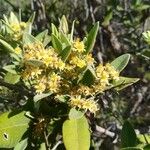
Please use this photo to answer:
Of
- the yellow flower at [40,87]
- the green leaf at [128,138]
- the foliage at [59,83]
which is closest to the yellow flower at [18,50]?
the foliage at [59,83]

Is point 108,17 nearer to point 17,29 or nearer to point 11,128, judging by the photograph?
point 17,29

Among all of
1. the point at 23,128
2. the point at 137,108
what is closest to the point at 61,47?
the point at 23,128

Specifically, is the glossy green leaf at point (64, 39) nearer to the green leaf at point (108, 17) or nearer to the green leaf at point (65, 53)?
the green leaf at point (65, 53)

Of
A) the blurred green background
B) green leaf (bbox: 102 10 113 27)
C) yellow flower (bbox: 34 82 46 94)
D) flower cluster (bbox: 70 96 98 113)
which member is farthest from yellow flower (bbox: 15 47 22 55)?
green leaf (bbox: 102 10 113 27)

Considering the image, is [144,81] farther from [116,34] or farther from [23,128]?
[23,128]

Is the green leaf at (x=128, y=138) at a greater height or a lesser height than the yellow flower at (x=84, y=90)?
lesser

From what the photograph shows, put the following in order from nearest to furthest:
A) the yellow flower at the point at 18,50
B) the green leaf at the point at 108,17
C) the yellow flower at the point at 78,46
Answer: the yellow flower at the point at 78,46, the yellow flower at the point at 18,50, the green leaf at the point at 108,17

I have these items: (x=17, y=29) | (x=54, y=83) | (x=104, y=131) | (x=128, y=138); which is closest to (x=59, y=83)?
(x=54, y=83)

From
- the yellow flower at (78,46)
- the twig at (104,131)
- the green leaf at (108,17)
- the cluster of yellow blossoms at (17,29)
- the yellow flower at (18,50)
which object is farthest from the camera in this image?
the green leaf at (108,17)
